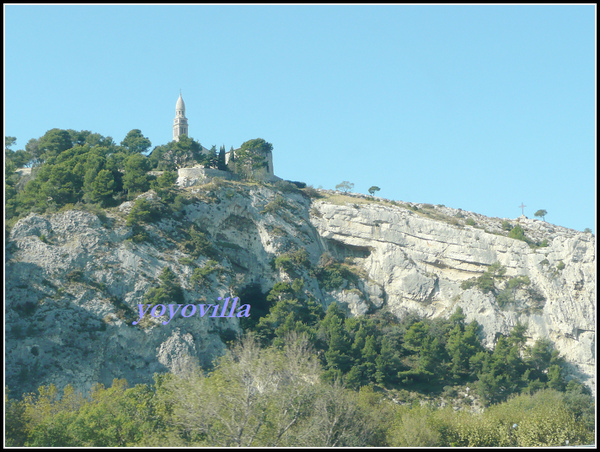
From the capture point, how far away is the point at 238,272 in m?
63.7

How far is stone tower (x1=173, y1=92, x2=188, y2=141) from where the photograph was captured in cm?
8838

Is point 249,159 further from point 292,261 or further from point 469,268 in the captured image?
point 469,268

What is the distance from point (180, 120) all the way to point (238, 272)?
101ft

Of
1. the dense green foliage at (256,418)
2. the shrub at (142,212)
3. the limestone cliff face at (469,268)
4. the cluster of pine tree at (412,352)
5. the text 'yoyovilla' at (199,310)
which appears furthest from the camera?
the limestone cliff face at (469,268)

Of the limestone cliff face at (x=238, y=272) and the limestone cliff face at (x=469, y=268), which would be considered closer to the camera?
the limestone cliff face at (x=238, y=272)

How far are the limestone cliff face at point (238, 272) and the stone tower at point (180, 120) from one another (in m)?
20.4

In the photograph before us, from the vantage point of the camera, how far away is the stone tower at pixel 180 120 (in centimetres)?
8838

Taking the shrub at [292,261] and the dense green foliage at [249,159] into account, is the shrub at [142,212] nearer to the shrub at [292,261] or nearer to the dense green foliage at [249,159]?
the shrub at [292,261]

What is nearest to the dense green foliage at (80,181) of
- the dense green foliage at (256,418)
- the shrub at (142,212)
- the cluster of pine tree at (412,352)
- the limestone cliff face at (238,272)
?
the limestone cliff face at (238,272)

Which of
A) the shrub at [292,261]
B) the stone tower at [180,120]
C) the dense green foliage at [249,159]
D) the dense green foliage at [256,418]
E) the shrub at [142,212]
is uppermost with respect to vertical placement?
the stone tower at [180,120]

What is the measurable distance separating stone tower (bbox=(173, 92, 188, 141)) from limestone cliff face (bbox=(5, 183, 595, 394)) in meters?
20.4

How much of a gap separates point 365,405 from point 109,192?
1188 inches

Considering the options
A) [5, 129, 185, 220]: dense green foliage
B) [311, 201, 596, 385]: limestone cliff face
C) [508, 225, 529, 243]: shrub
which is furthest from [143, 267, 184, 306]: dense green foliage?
[508, 225, 529, 243]: shrub

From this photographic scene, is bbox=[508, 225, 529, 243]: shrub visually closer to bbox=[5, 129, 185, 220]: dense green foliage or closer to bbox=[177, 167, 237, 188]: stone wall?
bbox=[177, 167, 237, 188]: stone wall
